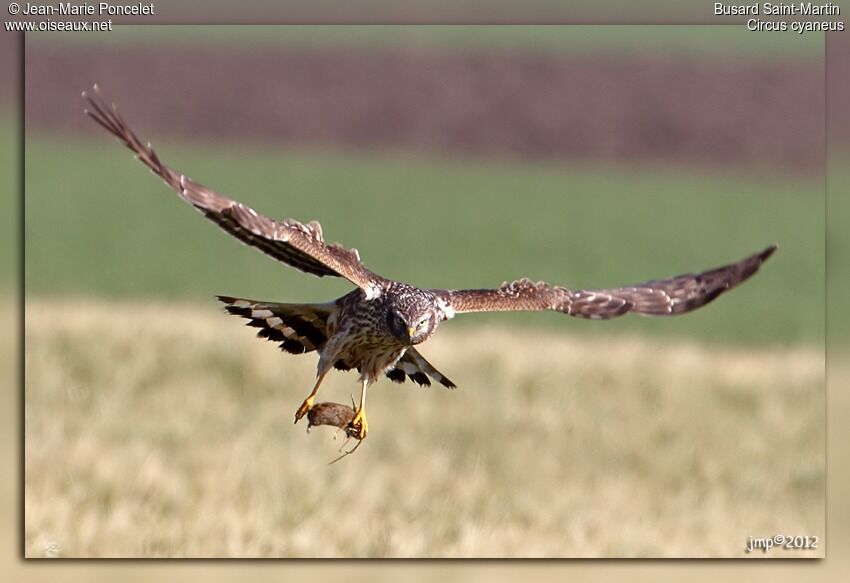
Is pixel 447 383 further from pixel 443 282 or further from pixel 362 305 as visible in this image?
pixel 443 282

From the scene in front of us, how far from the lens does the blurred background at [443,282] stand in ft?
34.0

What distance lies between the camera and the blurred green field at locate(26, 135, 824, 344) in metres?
19.0

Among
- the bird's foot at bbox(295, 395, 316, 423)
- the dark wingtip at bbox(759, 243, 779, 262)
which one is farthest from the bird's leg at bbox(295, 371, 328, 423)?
the dark wingtip at bbox(759, 243, 779, 262)

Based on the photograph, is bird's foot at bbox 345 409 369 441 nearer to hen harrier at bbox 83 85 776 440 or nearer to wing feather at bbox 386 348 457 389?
hen harrier at bbox 83 85 776 440

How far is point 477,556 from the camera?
30.1ft

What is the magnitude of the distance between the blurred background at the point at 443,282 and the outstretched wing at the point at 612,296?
1.97 m

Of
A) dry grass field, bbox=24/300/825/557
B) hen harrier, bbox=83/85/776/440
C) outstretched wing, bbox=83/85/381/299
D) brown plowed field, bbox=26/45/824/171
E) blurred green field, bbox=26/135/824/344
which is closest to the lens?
outstretched wing, bbox=83/85/381/299

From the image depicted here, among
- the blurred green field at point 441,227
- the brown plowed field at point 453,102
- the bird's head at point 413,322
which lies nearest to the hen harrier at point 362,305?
the bird's head at point 413,322

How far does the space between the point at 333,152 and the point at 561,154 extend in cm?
468

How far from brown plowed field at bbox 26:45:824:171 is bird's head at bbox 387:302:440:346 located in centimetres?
2239

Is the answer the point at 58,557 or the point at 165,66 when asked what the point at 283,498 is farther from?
the point at 165,66

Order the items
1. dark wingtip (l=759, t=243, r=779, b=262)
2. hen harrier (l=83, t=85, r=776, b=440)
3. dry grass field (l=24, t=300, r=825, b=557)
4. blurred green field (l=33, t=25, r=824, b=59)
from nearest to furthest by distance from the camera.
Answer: hen harrier (l=83, t=85, r=776, b=440) < dark wingtip (l=759, t=243, r=779, b=262) < dry grass field (l=24, t=300, r=825, b=557) < blurred green field (l=33, t=25, r=824, b=59)

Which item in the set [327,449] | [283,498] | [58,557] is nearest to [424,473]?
[327,449]

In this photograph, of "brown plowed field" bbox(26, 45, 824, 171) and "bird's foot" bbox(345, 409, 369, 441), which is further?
"brown plowed field" bbox(26, 45, 824, 171)
